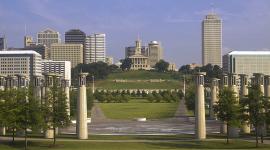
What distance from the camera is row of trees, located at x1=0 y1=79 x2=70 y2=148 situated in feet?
181

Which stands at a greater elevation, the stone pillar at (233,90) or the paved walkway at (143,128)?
the stone pillar at (233,90)

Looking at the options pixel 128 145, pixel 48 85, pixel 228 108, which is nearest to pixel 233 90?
pixel 228 108

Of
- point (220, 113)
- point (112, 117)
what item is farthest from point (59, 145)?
point (112, 117)

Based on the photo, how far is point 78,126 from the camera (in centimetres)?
6212

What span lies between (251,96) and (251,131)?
16.0 m

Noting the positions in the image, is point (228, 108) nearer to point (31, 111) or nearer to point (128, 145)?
point (128, 145)

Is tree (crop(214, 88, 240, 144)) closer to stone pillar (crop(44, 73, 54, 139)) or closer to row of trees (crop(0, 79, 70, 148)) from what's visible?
row of trees (crop(0, 79, 70, 148))

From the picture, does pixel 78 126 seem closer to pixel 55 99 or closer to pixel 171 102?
pixel 55 99

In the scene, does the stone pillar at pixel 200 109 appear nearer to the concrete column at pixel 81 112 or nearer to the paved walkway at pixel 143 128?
the paved walkway at pixel 143 128

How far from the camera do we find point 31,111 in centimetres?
5569

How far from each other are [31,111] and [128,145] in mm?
9793

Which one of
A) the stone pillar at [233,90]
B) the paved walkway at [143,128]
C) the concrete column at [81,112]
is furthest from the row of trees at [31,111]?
the stone pillar at [233,90]

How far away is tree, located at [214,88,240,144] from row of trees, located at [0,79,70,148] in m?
15.6

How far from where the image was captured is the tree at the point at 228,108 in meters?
59.5
